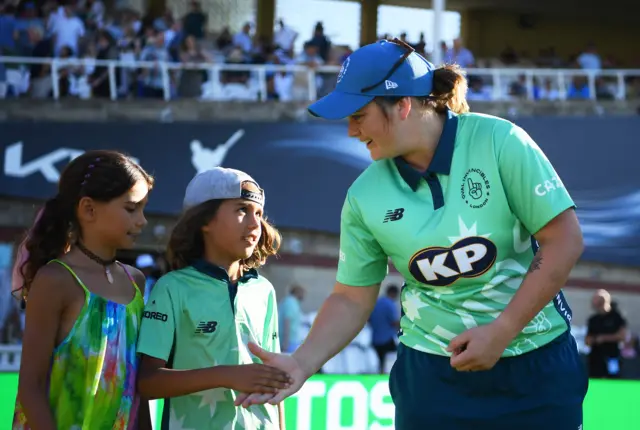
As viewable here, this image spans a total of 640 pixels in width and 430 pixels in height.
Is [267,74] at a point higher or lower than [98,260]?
lower

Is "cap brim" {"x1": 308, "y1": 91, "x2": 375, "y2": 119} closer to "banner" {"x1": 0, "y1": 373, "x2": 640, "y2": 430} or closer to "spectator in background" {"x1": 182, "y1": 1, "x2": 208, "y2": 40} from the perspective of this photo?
"banner" {"x1": 0, "y1": 373, "x2": 640, "y2": 430}

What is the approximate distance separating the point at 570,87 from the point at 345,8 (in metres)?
8.28

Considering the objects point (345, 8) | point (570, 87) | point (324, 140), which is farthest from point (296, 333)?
point (345, 8)

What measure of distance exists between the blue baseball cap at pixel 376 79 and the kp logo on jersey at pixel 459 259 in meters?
0.48

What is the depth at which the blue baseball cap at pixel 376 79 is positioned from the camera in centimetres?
313

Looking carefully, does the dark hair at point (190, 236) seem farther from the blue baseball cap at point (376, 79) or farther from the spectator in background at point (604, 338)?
the spectator in background at point (604, 338)

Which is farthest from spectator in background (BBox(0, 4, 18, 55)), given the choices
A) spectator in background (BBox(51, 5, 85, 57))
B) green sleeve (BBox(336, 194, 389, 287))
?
green sleeve (BBox(336, 194, 389, 287))

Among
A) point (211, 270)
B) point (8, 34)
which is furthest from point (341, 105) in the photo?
point (8, 34)

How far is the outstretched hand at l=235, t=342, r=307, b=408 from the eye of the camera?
10.9ft

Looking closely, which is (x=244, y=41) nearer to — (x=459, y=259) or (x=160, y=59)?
(x=160, y=59)

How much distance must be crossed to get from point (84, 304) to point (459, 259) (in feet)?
4.35

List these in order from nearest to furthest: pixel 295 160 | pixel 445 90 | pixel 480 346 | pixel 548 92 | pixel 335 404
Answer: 1. pixel 480 346
2. pixel 445 90
3. pixel 335 404
4. pixel 295 160
5. pixel 548 92

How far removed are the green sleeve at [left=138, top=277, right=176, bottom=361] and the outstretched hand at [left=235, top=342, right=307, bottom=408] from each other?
0.39 m

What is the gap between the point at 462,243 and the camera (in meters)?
3.02
